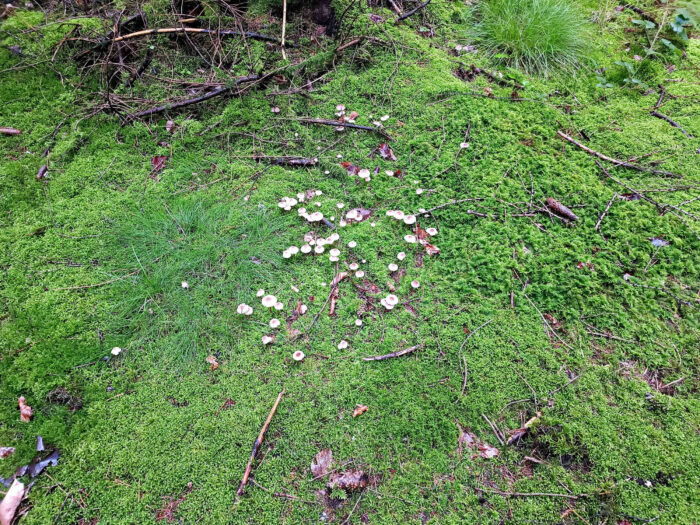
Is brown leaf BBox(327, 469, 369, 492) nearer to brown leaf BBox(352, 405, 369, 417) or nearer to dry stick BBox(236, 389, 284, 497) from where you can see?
brown leaf BBox(352, 405, 369, 417)

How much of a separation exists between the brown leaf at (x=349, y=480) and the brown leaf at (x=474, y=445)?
22.5 inches

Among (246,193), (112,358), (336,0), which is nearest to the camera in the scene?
(112,358)

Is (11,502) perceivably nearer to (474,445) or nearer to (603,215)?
(474,445)

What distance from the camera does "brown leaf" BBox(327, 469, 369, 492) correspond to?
1971mm

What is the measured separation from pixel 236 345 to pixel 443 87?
3283 mm

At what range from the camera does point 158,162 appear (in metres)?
3.46

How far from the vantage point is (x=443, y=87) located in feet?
12.5

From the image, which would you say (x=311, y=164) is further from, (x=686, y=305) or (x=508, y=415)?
(x=686, y=305)

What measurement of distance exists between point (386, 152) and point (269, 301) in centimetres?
184

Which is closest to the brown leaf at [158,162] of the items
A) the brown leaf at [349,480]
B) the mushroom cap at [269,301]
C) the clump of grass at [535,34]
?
the mushroom cap at [269,301]

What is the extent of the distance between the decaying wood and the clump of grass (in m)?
1.95

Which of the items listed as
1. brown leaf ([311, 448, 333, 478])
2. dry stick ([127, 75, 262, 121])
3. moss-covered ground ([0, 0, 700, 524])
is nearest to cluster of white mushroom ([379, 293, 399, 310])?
moss-covered ground ([0, 0, 700, 524])

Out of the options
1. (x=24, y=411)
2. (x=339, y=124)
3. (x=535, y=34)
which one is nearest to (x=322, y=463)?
(x=24, y=411)

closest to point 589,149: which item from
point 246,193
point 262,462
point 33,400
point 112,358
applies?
point 246,193
